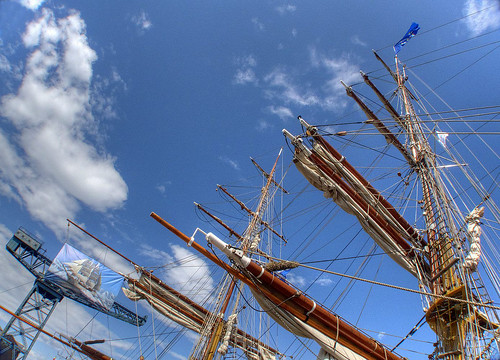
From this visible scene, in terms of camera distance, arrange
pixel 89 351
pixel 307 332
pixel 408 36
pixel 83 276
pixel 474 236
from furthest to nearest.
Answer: pixel 89 351 → pixel 83 276 → pixel 408 36 → pixel 474 236 → pixel 307 332

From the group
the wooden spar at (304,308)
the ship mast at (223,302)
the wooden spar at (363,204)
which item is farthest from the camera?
the ship mast at (223,302)

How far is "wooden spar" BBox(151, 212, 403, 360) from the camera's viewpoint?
685 cm

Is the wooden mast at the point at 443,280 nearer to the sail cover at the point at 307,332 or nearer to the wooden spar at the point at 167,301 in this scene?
the sail cover at the point at 307,332

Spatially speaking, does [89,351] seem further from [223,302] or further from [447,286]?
[447,286]

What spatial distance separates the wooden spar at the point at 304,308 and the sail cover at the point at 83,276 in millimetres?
11130

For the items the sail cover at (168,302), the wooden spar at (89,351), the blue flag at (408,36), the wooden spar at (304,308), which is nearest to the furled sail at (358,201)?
the wooden spar at (304,308)

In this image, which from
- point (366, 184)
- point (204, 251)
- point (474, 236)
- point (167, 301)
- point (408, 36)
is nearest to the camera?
point (474, 236)

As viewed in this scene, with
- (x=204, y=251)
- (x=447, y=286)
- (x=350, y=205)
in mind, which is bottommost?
(x=204, y=251)

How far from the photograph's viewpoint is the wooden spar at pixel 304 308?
6852mm

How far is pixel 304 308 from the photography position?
22.8 feet

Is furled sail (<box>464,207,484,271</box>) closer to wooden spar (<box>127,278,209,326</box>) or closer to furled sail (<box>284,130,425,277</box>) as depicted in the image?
furled sail (<box>284,130,425,277</box>)

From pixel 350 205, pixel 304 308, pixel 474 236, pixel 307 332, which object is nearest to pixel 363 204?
pixel 350 205

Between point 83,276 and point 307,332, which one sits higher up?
point 307,332

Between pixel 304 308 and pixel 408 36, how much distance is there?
14.8 m
